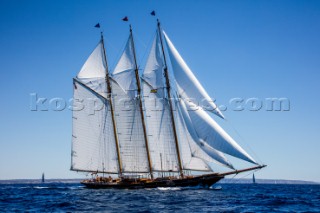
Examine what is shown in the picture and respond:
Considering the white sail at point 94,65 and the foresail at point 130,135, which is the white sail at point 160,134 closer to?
the foresail at point 130,135

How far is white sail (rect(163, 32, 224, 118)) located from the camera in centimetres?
4728

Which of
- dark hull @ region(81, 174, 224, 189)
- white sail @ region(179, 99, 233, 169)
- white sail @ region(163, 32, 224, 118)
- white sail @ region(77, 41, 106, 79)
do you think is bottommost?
dark hull @ region(81, 174, 224, 189)

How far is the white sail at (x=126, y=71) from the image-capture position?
54000 mm

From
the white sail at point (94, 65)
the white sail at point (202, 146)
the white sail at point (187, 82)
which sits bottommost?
the white sail at point (202, 146)

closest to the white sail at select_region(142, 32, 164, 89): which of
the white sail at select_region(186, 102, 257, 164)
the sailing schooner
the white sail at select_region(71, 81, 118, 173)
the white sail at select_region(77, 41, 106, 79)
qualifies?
the sailing schooner

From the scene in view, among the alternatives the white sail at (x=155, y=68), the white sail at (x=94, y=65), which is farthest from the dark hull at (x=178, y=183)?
the white sail at (x=94, y=65)

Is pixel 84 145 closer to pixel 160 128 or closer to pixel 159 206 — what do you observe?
pixel 160 128

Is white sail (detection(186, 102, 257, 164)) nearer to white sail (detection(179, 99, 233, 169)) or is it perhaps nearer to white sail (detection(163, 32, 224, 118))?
white sail (detection(179, 99, 233, 169))

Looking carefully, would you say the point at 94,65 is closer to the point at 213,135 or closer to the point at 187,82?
the point at 187,82

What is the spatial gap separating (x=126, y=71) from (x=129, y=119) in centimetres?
693

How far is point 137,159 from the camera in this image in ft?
179

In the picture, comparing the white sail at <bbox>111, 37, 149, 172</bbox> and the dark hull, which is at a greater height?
the white sail at <bbox>111, 37, 149, 172</bbox>

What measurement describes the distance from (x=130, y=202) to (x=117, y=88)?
80.7 feet

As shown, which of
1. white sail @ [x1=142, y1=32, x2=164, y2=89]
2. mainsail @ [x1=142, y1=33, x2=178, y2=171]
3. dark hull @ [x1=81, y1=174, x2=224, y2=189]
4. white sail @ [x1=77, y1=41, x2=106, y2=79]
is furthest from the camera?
white sail @ [x1=77, y1=41, x2=106, y2=79]
